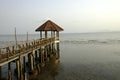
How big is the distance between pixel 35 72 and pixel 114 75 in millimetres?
9399

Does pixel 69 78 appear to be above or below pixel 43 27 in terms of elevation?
below

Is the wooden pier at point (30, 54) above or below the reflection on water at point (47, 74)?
above

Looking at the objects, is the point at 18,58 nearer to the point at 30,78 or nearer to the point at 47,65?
the point at 30,78

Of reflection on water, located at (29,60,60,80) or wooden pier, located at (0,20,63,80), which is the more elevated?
wooden pier, located at (0,20,63,80)

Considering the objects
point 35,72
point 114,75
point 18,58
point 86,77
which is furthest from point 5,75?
point 114,75

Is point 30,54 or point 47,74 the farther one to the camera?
point 47,74

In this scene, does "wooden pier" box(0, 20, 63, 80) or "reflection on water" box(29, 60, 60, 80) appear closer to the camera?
"wooden pier" box(0, 20, 63, 80)

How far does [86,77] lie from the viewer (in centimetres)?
2200

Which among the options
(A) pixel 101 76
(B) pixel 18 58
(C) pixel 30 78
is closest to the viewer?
(B) pixel 18 58

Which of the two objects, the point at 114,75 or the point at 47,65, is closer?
the point at 114,75

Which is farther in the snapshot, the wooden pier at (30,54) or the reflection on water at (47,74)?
the reflection on water at (47,74)

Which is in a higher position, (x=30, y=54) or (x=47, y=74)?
(x=30, y=54)

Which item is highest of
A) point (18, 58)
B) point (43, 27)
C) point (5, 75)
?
point (43, 27)

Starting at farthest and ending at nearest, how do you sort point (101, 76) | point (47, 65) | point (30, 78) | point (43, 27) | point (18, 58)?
1. point (43, 27)
2. point (47, 65)
3. point (101, 76)
4. point (30, 78)
5. point (18, 58)
